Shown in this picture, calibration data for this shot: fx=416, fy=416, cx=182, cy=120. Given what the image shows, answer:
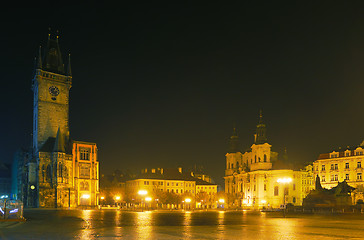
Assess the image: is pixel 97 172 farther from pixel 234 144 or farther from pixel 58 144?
pixel 234 144

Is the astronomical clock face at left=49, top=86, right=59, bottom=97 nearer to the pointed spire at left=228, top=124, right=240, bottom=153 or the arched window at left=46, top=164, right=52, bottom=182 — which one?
the arched window at left=46, top=164, right=52, bottom=182

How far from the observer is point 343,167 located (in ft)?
330

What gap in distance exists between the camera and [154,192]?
11188 cm

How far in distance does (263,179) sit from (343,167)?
23.1 meters

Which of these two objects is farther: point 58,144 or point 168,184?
point 168,184

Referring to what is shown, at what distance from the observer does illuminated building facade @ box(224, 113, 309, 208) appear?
11344 cm

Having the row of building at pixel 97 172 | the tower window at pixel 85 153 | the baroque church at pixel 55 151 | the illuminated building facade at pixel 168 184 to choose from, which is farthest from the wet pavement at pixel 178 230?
the illuminated building facade at pixel 168 184

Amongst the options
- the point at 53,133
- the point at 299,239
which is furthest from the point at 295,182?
the point at 299,239

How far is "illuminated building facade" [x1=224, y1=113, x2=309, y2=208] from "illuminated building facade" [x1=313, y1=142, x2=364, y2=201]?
31.6 feet

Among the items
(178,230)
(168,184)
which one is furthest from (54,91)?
(178,230)

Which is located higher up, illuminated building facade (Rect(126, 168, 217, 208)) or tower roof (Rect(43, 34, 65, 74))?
tower roof (Rect(43, 34, 65, 74))

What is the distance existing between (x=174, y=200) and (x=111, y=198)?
19.0 meters

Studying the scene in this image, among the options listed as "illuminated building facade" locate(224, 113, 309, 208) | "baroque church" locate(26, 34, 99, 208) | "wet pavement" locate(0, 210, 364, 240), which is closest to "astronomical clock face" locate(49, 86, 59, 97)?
"baroque church" locate(26, 34, 99, 208)

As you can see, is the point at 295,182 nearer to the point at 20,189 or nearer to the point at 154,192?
the point at 154,192
